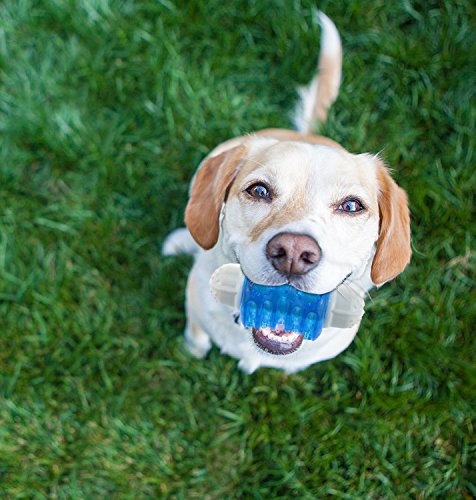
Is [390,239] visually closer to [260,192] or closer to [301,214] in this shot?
[301,214]

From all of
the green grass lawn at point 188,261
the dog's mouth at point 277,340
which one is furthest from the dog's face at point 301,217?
the green grass lawn at point 188,261

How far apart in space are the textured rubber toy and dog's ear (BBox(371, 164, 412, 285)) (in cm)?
28

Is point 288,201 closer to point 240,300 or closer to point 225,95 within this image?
point 240,300

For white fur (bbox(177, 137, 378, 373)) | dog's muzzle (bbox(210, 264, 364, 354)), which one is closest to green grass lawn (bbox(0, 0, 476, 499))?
white fur (bbox(177, 137, 378, 373))

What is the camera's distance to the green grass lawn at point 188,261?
2.94m

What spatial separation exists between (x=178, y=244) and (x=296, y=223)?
1431mm

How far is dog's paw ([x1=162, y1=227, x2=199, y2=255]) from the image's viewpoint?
10.5 feet

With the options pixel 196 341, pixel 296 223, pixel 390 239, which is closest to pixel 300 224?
pixel 296 223

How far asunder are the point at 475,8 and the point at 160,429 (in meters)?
3.08

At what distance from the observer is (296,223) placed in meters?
1.90

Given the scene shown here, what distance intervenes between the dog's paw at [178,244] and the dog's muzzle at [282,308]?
38.9 inches

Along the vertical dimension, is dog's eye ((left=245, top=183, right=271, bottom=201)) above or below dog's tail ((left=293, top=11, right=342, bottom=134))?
above

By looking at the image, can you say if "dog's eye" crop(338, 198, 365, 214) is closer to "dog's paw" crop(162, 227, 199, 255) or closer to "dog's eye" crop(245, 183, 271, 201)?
"dog's eye" crop(245, 183, 271, 201)

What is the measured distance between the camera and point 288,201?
206 cm
